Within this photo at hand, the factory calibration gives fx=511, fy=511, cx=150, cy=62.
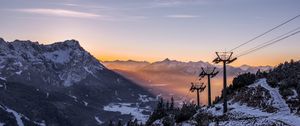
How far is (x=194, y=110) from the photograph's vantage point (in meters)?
91.8

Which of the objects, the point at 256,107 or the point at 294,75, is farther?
the point at 294,75

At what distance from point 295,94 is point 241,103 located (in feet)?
31.7

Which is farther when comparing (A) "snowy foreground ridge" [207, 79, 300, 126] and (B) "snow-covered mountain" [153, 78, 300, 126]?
(B) "snow-covered mountain" [153, 78, 300, 126]

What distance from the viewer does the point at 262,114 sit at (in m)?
66.9

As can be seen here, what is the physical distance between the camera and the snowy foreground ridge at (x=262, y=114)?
58.6 meters

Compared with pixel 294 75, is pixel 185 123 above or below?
below

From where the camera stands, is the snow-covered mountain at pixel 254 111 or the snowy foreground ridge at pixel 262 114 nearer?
the snowy foreground ridge at pixel 262 114

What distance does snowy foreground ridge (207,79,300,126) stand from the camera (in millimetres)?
58594

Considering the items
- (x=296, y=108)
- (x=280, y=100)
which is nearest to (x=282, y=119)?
(x=296, y=108)

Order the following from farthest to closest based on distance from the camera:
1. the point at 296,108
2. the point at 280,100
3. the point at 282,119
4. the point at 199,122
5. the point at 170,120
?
the point at 170,120 → the point at 199,122 → the point at 280,100 → the point at 296,108 → the point at 282,119

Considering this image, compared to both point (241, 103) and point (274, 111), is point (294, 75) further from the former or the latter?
point (274, 111)

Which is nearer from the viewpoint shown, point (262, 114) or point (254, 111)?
point (262, 114)

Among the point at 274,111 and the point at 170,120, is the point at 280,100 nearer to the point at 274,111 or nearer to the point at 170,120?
the point at 274,111

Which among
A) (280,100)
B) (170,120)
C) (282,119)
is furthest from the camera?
(170,120)
